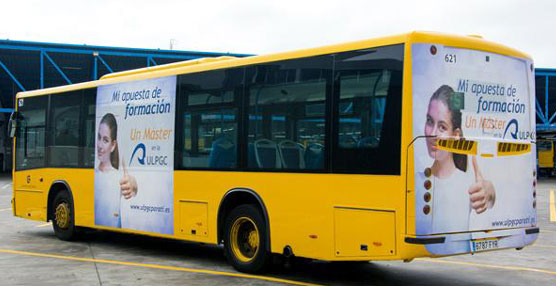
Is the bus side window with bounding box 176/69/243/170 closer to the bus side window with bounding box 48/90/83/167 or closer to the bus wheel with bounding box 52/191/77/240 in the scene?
the bus side window with bounding box 48/90/83/167

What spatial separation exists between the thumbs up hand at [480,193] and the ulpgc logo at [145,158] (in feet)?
16.7

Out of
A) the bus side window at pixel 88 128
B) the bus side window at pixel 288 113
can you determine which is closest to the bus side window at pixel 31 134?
the bus side window at pixel 88 128

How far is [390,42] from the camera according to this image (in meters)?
8.18

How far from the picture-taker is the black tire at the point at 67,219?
13828mm

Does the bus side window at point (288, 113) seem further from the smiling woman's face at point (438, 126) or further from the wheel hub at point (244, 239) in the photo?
the smiling woman's face at point (438, 126)

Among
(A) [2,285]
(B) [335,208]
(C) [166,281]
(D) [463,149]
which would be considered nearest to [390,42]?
(D) [463,149]

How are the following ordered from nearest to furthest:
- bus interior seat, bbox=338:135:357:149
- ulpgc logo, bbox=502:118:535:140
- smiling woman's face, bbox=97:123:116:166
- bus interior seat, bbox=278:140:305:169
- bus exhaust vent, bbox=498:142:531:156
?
bus interior seat, bbox=338:135:357:149 → bus exhaust vent, bbox=498:142:531:156 → ulpgc logo, bbox=502:118:535:140 → bus interior seat, bbox=278:140:305:169 → smiling woman's face, bbox=97:123:116:166

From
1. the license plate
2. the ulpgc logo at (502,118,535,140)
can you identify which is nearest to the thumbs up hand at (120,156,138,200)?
the license plate

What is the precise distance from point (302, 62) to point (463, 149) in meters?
2.41

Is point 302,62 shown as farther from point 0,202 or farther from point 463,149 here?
point 0,202

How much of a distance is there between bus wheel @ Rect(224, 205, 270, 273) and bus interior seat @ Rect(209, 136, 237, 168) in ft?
2.19

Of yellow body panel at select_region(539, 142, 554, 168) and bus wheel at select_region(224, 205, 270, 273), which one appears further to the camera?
yellow body panel at select_region(539, 142, 554, 168)

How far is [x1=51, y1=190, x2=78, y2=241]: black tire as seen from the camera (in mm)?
13828

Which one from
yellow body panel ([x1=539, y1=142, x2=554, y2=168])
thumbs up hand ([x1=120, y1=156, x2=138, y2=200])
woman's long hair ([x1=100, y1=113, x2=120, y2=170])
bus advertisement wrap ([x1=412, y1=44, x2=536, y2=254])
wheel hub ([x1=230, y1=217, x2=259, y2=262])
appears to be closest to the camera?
bus advertisement wrap ([x1=412, y1=44, x2=536, y2=254])
